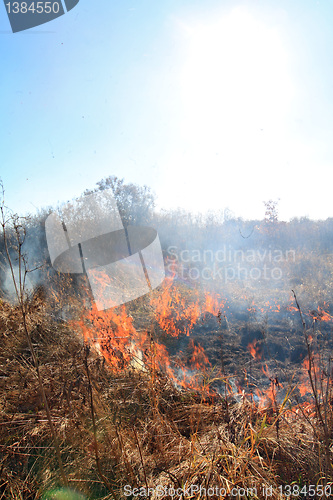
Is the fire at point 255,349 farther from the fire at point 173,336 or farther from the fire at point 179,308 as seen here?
the fire at point 179,308

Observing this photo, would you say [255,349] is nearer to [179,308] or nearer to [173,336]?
[173,336]

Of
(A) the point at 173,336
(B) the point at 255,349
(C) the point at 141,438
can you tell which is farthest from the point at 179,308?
(C) the point at 141,438

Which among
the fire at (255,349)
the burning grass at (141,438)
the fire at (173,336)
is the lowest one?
the fire at (255,349)

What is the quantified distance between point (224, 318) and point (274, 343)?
3.93 ft

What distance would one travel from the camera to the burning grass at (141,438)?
1.53m

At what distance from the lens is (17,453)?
183 cm

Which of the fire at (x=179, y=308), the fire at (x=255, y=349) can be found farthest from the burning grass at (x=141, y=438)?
the fire at (x=179, y=308)

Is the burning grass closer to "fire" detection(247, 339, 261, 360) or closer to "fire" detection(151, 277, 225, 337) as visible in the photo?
"fire" detection(247, 339, 261, 360)

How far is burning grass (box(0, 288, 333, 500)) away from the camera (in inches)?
60.3

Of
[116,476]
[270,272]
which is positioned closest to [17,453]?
[116,476]

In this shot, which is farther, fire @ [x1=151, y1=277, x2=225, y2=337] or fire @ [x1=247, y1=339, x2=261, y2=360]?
fire @ [x1=151, y1=277, x2=225, y2=337]

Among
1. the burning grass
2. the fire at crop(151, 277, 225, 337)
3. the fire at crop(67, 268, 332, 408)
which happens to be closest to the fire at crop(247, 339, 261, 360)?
the fire at crop(67, 268, 332, 408)

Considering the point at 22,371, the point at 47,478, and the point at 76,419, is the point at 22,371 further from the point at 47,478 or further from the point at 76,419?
the point at 47,478

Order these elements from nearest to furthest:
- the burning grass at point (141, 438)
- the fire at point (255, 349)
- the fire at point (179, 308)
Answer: the burning grass at point (141, 438)
the fire at point (255, 349)
the fire at point (179, 308)
